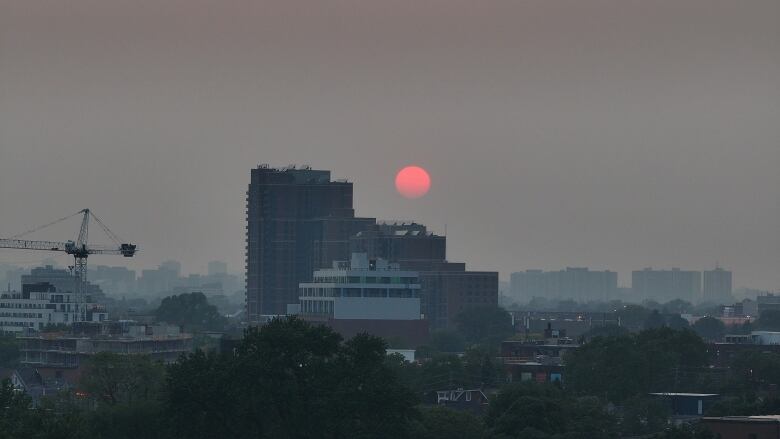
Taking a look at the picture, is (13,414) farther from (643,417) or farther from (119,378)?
(643,417)

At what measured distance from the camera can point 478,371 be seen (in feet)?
608

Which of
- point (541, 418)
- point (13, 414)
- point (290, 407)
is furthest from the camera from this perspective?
point (541, 418)

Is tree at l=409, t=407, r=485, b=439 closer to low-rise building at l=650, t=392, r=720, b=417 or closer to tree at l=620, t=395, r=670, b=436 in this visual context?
tree at l=620, t=395, r=670, b=436

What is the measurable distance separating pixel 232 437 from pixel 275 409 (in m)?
4.23

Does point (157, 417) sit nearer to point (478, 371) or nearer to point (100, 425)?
point (100, 425)

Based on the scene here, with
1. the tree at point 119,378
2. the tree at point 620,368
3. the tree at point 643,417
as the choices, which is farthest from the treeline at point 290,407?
the tree at point 620,368

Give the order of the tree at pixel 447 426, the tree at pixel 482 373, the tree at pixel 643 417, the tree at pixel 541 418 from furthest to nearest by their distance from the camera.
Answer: the tree at pixel 482 373
the tree at pixel 643 417
the tree at pixel 541 418
the tree at pixel 447 426

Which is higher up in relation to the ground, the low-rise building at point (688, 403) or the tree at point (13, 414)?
the tree at point (13, 414)

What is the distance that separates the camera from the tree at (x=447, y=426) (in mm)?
113875

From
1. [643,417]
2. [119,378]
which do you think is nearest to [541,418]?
[643,417]

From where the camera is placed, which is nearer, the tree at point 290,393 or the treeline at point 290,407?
the treeline at point 290,407

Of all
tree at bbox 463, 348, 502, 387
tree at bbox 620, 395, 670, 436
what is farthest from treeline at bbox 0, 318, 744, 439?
tree at bbox 463, 348, 502, 387

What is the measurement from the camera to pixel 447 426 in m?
117

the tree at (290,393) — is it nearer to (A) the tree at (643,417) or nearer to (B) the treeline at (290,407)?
(B) the treeline at (290,407)
